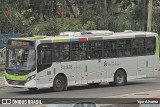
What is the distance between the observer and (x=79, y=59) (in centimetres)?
2453

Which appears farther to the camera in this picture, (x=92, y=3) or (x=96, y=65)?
(x=92, y=3)

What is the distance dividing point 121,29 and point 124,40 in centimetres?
1947

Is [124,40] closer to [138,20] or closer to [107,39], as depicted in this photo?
[107,39]

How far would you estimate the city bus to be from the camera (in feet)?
75.2

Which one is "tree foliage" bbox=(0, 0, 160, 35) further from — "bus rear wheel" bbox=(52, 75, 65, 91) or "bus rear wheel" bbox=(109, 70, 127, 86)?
"bus rear wheel" bbox=(52, 75, 65, 91)

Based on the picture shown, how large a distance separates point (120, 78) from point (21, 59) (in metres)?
6.24

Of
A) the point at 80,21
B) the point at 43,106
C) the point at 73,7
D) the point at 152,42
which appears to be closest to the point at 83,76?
the point at 152,42

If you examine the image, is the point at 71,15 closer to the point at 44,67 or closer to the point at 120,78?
the point at 120,78

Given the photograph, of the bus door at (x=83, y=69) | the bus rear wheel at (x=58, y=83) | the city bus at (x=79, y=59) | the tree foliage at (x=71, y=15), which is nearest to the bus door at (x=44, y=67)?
the city bus at (x=79, y=59)

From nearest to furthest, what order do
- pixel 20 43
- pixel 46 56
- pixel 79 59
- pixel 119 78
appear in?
pixel 46 56, pixel 20 43, pixel 79 59, pixel 119 78

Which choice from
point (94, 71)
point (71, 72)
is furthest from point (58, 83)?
point (94, 71)

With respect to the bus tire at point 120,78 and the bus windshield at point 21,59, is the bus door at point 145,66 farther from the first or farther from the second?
the bus windshield at point 21,59

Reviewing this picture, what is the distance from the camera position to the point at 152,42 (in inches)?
1104

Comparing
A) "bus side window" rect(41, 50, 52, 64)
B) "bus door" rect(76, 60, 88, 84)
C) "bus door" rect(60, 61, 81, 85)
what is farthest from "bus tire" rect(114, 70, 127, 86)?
"bus side window" rect(41, 50, 52, 64)
